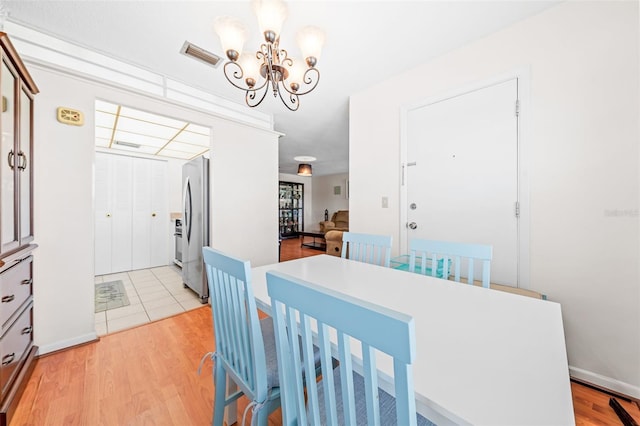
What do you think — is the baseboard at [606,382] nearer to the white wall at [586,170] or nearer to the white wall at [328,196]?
the white wall at [586,170]

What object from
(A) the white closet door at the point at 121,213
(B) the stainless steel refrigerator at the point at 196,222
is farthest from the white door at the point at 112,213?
(B) the stainless steel refrigerator at the point at 196,222

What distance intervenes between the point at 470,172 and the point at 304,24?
1708mm

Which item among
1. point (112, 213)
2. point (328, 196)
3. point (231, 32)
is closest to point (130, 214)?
Answer: point (112, 213)

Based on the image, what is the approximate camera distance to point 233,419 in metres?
1.26

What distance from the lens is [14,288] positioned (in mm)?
1387

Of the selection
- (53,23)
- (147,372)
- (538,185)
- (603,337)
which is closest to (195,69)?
(53,23)

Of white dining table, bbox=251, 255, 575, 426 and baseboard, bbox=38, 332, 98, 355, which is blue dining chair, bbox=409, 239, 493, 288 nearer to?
white dining table, bbox=251, 255, 575, 426

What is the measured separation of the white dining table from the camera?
480 millimetres

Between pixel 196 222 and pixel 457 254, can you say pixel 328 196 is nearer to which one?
pixel 196 222

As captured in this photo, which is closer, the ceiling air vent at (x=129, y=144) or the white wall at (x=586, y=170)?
the white wall at (x=586, y=170)

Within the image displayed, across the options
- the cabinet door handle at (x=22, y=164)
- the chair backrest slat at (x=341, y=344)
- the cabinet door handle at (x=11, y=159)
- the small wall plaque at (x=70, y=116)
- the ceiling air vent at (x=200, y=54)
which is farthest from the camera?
the ceiling air vent at (x=200, y=54)

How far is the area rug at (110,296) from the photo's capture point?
8.78 feet

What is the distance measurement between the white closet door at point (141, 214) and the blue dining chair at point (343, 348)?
4545 millimetres

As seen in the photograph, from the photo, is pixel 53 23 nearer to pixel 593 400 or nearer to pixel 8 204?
pixel 8 204
